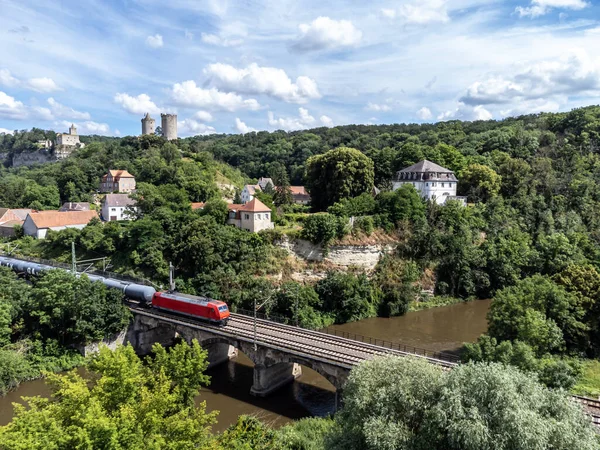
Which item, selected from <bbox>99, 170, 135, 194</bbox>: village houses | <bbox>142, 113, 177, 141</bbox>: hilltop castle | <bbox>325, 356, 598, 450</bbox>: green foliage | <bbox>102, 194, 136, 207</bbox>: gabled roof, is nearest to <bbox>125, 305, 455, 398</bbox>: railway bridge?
<bbox>325, 356, 598, 450</bbox>: green foliage

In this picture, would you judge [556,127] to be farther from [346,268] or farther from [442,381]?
[442,381]

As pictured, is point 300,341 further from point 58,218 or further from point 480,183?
point 58,218

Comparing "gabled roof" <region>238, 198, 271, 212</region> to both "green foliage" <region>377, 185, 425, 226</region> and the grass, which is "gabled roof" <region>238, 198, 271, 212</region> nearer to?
"green foliage" <region>377, 185, 425, 226</region>

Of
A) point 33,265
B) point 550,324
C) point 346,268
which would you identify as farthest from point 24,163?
point 550,324

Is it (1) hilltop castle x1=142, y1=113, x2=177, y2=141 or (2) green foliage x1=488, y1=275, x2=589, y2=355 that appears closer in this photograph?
(2) green foliage x1=488, y1=275, x2=589, y2=355

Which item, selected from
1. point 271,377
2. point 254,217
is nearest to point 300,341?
point 271,377

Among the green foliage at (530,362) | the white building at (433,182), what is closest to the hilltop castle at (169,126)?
the white building at (433,182)
